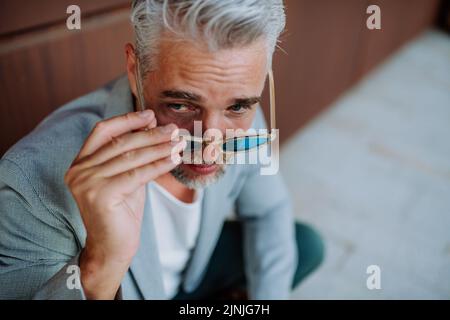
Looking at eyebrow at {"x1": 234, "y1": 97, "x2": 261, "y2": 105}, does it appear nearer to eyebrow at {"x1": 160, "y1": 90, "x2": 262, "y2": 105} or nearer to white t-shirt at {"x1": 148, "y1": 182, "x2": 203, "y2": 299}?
eyebrow at {"x1": 160, "y1": 90, "x2": 262, "y2": 105}

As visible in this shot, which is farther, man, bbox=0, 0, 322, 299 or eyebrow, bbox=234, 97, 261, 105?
eyebrow, bbox=234, 97, 261, 105

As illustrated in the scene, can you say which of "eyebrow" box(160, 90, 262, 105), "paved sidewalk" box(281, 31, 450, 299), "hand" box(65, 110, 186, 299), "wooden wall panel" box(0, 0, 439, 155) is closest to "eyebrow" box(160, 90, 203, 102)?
"eyebrow" box(160, 90, 262, 105)

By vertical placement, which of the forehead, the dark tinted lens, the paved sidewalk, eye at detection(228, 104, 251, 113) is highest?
the forehead

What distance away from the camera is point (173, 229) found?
1.10 metres

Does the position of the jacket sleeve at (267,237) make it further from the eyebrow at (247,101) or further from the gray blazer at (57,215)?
the eyebrow at (247,101)

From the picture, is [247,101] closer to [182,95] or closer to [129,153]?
[182,95]

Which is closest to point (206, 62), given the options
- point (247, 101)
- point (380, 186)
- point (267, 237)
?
point (247, 101)

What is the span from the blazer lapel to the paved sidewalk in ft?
2.58

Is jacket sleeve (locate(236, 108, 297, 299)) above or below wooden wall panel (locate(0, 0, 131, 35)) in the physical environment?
below

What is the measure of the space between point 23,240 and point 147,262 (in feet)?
Result: 0.86

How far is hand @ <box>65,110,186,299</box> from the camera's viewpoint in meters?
0.60
